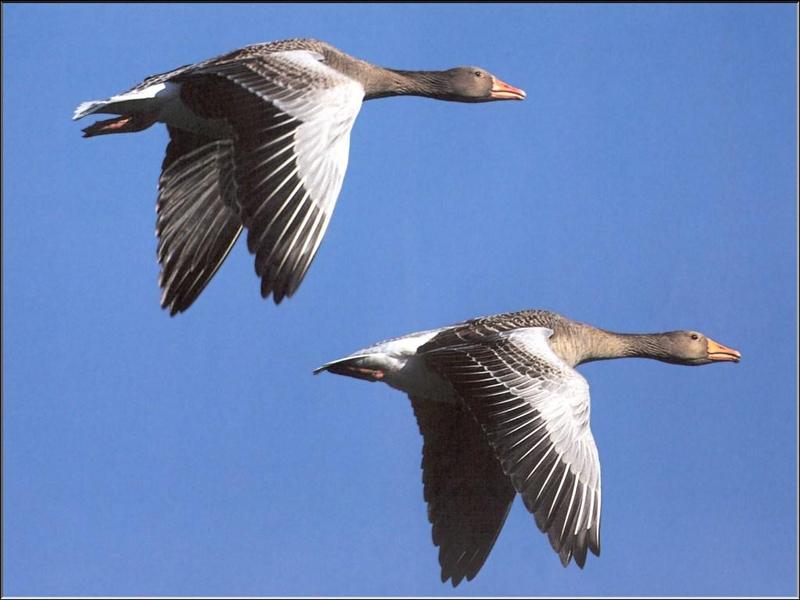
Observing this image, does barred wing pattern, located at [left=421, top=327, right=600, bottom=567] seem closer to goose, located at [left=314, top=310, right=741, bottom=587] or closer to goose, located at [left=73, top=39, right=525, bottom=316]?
goose, located at [left=314, top=310, right=741, bottom=587]

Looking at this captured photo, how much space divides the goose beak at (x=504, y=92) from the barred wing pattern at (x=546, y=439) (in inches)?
153

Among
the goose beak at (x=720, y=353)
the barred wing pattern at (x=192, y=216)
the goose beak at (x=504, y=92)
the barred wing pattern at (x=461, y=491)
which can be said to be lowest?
the barred wing pattern at (x=461, y=491)

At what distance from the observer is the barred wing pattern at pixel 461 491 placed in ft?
53.4

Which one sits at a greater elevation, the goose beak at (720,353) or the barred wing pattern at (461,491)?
the goose beak at (720,353)

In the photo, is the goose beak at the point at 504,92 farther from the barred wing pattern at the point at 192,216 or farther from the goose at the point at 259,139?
the barred wing pattern at the point at 192,216

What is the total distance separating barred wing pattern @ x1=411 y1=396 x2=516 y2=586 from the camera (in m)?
16.3

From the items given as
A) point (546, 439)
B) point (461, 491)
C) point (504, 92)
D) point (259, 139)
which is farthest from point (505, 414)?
point (504, 92)

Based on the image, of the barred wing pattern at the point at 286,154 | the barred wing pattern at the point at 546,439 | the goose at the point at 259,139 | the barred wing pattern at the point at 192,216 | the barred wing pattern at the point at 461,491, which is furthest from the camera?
the barred wing pattern at the point at 461,491

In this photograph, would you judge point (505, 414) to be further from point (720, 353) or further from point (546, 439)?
point (720, 353)

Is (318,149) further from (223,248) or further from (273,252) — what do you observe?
(223,248)

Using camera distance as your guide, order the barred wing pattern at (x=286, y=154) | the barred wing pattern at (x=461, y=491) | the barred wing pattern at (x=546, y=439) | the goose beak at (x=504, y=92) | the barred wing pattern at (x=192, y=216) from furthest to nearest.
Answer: the goose beak at (x=504, y=92) < the barred wing pattern at (x=461, y=491) < the barred wing pattern at (x=192, y=216) < the barred wing pattern at (x=546, y=439) < the barred wing pattern at (x=286, y=154)

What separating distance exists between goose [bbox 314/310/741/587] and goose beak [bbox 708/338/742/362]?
11mm

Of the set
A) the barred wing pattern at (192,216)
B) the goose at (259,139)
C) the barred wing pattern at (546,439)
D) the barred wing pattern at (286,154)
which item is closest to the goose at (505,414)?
the barred wing pattern at (546,439)

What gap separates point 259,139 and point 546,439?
Result: 3465 millimetres
